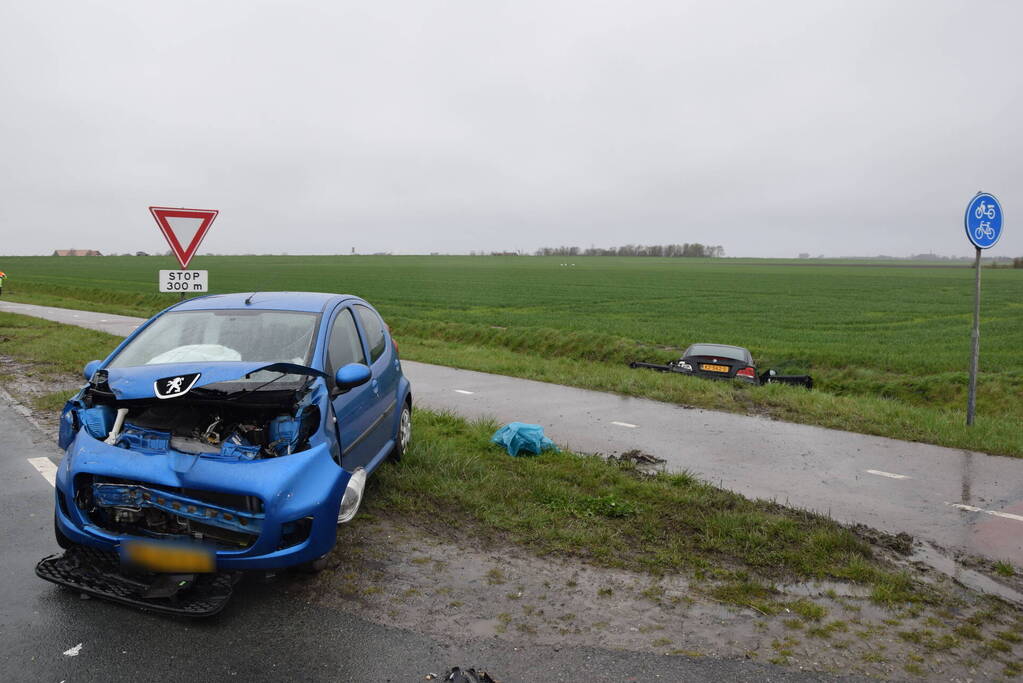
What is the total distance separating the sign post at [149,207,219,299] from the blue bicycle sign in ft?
31.1

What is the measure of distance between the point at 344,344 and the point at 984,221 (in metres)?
8.10

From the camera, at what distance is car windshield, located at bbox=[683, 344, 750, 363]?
13836mm

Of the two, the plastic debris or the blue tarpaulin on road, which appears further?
the blue tarpaulin on road

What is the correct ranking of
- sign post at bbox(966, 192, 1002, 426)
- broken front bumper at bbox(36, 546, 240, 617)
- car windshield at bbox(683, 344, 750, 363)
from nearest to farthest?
broken front bumper at bbox(36, 546, 240, 617), sign post at bbox(966, 192, 1002, 426), car windshield at bbox(683, 344, 750, 363)

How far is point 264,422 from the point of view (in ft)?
14.5

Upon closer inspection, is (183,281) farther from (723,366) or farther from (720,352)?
(720,352)

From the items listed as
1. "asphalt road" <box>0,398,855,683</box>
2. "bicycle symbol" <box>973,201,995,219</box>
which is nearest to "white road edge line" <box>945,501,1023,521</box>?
"asphalt road" <box>0,398,855,683</box>

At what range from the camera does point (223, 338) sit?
5.42 metres

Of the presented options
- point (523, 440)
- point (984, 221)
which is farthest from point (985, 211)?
point (523, 440)

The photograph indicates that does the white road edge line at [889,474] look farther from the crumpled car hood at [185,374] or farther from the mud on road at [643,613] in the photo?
the crumpled car hood at [185,374]

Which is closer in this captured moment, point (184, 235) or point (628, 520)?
point (628, 520)

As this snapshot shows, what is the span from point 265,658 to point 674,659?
1.98 meters

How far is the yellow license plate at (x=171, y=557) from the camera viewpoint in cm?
389

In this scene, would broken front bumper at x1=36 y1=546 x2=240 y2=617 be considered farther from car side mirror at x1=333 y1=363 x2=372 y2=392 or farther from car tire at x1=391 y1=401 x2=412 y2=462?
car tire at x1=391 y1=401 x2=412 y2=462
